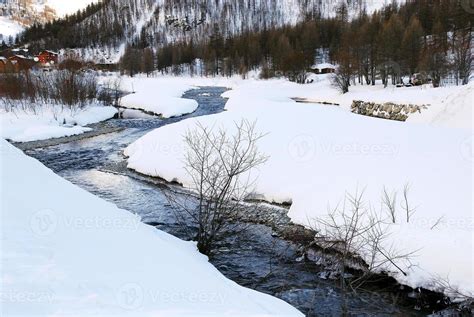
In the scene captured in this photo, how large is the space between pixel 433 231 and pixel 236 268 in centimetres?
352

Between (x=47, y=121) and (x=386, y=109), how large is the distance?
20441 mm

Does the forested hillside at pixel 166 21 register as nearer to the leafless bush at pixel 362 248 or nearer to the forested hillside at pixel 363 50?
the forested hillside at pixel 363 50

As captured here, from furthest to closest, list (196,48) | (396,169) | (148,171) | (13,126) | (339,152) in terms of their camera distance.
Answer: (196,48) < (13,126) < (148,171) < (339,152) < (396,169)

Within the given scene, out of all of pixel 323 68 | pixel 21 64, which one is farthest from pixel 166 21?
pixel 21 64

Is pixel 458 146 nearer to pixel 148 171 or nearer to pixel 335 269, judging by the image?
pixel 335 269

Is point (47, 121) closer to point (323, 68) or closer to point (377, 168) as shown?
point (377, 168)

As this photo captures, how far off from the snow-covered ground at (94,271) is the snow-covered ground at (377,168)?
9.88 feet

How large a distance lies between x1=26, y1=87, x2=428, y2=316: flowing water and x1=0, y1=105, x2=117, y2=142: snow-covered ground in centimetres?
577

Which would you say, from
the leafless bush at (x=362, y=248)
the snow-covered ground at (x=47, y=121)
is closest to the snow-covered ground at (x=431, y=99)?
the leafless bush at (x=362, y=248)

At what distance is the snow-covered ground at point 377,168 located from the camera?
6.99m

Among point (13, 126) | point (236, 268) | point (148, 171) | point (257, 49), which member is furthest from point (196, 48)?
point (236, 268)

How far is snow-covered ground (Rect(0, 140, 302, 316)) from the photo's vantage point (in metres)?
3.96

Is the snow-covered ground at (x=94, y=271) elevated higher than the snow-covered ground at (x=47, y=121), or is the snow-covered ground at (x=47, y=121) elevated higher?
the snow-covered ground at (x=47, y=121)

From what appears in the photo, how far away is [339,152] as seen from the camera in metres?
12.5
